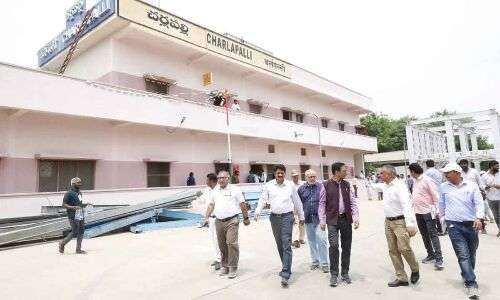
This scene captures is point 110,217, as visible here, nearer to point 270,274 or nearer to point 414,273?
point 270,274

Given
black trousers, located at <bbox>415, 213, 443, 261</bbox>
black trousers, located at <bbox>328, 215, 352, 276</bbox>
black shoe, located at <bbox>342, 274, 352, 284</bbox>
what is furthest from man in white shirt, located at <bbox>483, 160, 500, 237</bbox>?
black shoe, located at <bbox>342, 274, 352, 284</bbox>

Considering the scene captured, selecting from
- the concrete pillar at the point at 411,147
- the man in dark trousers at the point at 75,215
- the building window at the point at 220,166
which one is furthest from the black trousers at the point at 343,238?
the concrete pillar at the point at 411,147

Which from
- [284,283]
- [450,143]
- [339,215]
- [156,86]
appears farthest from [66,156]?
[450,143]

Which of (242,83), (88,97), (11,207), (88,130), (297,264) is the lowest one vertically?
(297,264)

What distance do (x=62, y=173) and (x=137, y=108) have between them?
13.0ft

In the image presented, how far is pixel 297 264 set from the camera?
242 inches

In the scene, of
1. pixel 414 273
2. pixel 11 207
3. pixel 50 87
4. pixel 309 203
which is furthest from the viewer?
pixel 50 87

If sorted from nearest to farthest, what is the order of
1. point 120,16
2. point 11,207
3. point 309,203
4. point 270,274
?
point 270,274 < point 309,203 < point 11,207 < point 120,16

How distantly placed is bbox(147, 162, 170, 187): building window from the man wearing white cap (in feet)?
45.4

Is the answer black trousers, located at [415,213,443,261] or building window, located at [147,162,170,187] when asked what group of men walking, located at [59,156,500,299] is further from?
building window, located at [147,162,170,187]

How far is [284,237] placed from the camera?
5242mm

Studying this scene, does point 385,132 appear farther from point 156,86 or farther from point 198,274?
point 198,274

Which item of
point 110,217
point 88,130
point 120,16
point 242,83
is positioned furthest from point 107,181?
point 242,83

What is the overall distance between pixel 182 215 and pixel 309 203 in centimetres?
716
